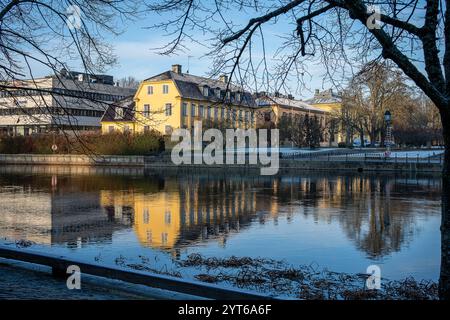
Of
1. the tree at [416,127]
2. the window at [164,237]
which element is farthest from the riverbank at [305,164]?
the tree at [416,127]

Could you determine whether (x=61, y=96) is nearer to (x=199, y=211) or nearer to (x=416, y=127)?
(x=199, y=211)

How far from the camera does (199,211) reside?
2098cm

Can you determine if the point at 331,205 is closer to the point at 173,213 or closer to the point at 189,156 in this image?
the point at 173,213

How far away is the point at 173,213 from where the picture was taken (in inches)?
799

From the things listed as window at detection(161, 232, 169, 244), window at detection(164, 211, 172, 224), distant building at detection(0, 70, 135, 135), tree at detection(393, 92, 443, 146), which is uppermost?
tree at detection(393, 92, 443, 146)

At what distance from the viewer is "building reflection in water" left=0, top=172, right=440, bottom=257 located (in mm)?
15090

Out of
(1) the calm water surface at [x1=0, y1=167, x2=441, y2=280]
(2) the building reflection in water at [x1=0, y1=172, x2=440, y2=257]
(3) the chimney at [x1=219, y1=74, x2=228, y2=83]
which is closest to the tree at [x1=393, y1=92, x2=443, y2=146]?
(2) the building reflection in water at [x1=0, y1=172, x2=440, y2=257]

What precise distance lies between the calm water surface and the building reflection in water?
38mm

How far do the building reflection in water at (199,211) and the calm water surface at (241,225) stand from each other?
4 cm

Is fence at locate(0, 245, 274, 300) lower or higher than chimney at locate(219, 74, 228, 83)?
lower

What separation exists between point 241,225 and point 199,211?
3969 millimetres

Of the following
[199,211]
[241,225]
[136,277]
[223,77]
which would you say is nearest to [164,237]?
[241,225]

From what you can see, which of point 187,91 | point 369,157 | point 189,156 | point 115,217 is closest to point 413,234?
point 115,217

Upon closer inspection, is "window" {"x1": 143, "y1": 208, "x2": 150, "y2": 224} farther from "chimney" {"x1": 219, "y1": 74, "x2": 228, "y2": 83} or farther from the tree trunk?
the tree trunk
